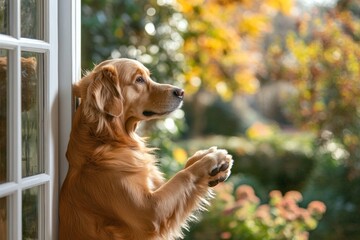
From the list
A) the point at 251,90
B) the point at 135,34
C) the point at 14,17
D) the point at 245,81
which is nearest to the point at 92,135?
the point at 14,17

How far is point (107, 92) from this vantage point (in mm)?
2277

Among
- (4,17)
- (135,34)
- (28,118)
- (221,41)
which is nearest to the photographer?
(4,17)

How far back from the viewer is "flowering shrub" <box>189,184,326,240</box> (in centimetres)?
423

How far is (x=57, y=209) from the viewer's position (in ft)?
7.61

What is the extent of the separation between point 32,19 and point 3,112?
383 millimetres

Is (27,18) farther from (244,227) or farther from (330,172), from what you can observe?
(330,172)

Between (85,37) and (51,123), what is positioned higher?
(85,37)

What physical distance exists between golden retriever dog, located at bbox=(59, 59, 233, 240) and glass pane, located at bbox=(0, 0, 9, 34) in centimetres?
40

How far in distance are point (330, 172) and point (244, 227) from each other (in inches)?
52.5

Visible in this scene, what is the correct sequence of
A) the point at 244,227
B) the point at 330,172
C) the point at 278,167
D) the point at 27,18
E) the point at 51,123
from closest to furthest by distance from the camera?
the point at 27,18 → the point at 51,123 → the point at 244,227 → the point at 330,172 → the point at 278,167

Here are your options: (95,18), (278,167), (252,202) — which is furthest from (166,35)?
(278,167)

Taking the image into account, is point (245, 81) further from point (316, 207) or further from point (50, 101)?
point (50, 101)

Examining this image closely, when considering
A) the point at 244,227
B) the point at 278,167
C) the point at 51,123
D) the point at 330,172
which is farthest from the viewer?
the point at 278,167

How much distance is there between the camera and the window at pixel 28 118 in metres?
1.97
